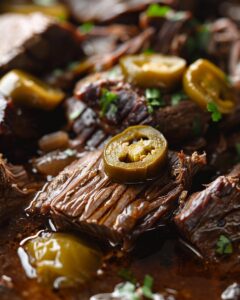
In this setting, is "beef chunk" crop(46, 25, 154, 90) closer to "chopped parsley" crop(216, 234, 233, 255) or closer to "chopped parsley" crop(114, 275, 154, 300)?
"chopped parsley" crop(216, 234, 233, 255)

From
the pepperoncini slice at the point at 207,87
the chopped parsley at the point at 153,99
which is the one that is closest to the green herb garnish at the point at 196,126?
the pepperoncini slice at the point at 207,87

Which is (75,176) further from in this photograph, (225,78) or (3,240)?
(225,78)

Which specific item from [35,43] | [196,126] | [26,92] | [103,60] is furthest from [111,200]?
[35,43]

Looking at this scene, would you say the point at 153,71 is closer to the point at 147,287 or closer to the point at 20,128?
the point at 20,128

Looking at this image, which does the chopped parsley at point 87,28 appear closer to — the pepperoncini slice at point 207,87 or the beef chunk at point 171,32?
the beef chunk at point 171,32

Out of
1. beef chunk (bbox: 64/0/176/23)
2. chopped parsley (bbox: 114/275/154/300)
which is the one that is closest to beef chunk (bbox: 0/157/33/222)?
chopped parsley (bbox: 114/275/154/300)

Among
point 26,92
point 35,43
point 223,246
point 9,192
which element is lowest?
point 223,246
